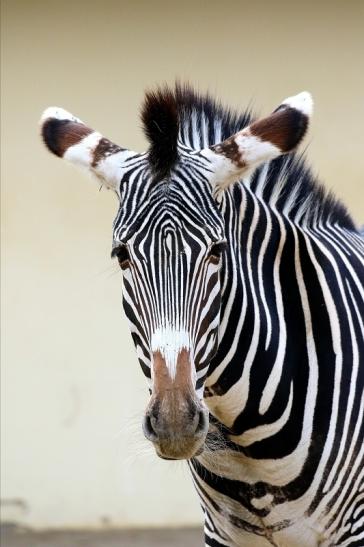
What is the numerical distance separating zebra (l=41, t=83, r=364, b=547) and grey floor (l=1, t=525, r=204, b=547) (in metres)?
3.48

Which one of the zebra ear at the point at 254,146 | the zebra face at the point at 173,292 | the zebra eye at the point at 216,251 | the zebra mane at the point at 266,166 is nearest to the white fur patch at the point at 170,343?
the zebra face at the point at 173,292

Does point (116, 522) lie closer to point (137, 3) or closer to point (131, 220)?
point (137, 3)

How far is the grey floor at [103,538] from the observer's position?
24.9 feet

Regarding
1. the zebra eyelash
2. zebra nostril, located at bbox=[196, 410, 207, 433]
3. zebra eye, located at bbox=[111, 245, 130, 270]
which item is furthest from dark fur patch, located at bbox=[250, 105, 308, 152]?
zebra nostril, located at bbox=[196, 410, 207, 433]

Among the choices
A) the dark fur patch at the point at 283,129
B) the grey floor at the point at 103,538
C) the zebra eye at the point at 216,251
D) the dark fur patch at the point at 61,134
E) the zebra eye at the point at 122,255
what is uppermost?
the dark fur patch at the point at 61,134

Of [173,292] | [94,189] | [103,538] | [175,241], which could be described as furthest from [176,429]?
[103,538]

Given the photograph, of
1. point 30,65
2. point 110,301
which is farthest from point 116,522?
point 30,65

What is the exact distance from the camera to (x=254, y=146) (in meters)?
3.55

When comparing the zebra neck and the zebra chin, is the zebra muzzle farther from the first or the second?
the zebra neck

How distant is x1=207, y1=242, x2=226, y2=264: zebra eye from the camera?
341cm

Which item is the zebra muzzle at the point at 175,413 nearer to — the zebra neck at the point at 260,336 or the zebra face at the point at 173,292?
the zebra face at the point at 173,292

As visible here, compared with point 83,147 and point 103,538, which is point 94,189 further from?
point 83,147

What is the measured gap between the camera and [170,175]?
3494mm

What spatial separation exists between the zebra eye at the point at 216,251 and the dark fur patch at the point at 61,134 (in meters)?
0.68
